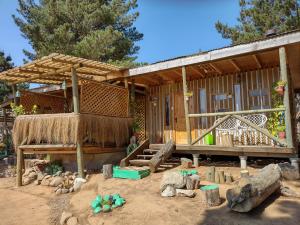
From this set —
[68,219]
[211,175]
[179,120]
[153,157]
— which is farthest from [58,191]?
Result: [179,120]

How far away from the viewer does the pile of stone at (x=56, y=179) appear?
25.8 ft

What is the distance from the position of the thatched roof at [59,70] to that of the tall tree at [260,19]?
12270 mm

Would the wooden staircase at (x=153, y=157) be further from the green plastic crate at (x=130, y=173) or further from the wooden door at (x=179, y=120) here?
the wooden door at (x=179, y=120)

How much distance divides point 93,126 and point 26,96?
422 cm

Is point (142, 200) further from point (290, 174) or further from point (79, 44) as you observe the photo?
point (79, 44)

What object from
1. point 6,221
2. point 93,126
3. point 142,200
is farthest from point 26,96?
point 142,200

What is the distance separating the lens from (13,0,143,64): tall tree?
16969 mm

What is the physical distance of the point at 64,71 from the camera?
9.05 meters

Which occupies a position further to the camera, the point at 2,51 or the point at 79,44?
the point at 2,51

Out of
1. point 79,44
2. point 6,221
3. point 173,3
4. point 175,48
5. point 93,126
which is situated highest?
point 175,48

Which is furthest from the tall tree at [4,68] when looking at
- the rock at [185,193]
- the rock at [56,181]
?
the rock at [185,193]

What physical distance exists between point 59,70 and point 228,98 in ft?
19.7

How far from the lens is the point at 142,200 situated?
18.2 ft

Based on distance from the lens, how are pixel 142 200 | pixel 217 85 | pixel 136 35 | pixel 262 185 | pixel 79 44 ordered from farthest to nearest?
pixel 136 35, pixel 79 44, pixel 217 85, pixel 142 200, pixel 262 185
